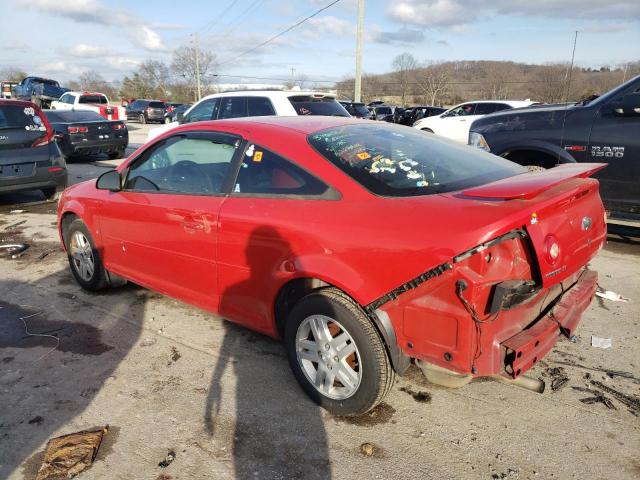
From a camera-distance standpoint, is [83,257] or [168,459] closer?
[168,459]

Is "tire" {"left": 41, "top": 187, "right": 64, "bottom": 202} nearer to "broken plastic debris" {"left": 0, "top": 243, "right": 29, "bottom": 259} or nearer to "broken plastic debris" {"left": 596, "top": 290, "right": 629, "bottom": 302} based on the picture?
"broken plastic debris" {"left": 0, "top": 243, "right": 29, "bottom": 259}

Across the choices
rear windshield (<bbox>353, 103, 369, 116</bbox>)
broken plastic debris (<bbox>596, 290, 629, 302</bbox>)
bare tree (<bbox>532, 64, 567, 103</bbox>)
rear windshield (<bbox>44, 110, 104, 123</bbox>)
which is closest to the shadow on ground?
broken plastic debris (<bbox>596, 290, 629, 302</bbox>)

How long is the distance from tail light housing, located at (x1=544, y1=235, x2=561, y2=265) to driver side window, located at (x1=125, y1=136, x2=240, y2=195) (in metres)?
1.96

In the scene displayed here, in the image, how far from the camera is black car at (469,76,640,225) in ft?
17.1

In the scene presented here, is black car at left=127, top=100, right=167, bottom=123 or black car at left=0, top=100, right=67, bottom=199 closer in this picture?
black car at left=0, top=100, right=67, bottom=199

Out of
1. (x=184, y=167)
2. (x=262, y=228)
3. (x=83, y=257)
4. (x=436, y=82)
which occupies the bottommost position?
(x=83, y=257)

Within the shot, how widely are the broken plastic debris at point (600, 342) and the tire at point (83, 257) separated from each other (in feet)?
13.1

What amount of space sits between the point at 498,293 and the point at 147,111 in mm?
35799

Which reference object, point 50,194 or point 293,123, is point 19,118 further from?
point 293,123

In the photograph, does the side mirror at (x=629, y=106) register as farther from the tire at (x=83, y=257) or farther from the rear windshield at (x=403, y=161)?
the tire at (x=83, y=257)

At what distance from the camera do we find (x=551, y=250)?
2.38 metres

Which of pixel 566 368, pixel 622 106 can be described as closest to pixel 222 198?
pixel 566 368

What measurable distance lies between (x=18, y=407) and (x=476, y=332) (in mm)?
2615

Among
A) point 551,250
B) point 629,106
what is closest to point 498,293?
point 551,250
